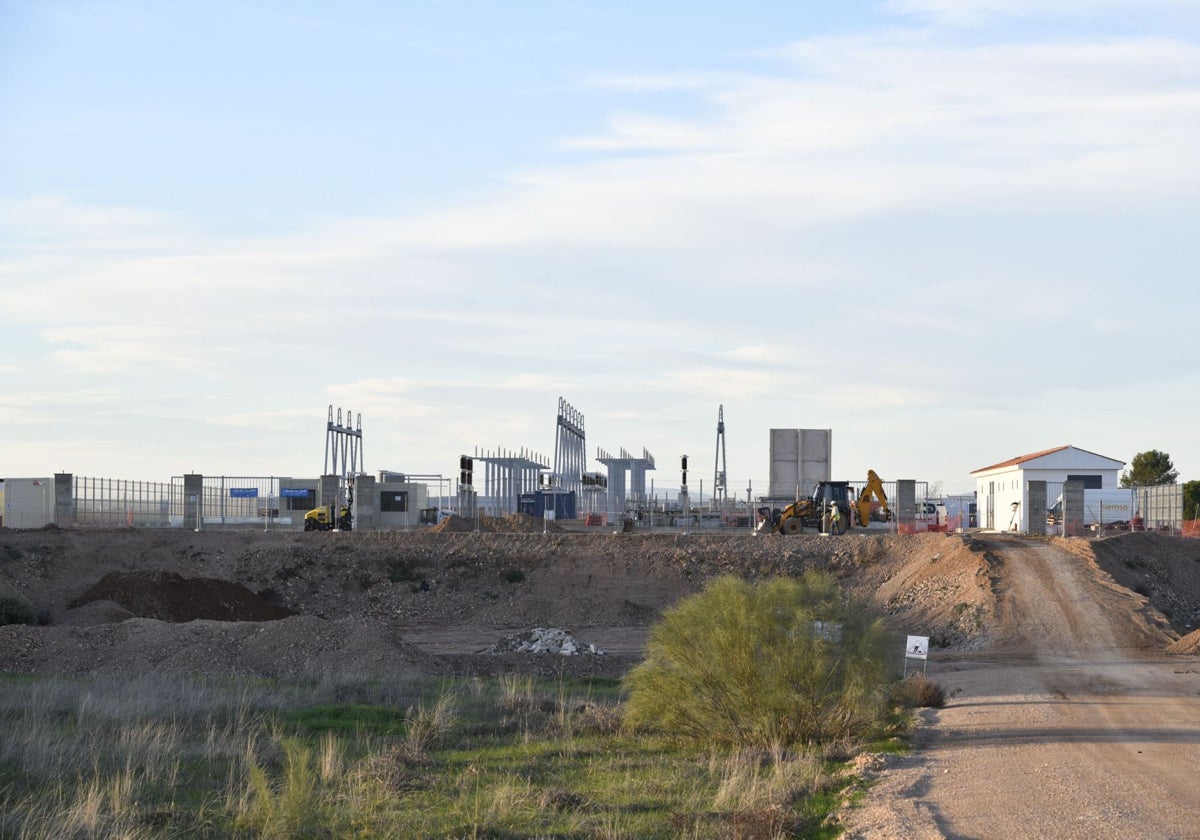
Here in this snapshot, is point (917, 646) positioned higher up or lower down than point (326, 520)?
lower down

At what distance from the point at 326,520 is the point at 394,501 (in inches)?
157

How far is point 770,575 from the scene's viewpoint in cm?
4144

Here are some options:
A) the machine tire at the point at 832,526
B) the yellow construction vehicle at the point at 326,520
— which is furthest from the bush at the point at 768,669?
the yellow construction vehicle at the point at 326,520

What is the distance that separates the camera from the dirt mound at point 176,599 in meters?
35.9

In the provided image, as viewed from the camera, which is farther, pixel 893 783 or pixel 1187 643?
pixel 1187 643

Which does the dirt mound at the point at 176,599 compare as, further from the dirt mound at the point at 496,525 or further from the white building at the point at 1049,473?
the white building at the point at 1049,473

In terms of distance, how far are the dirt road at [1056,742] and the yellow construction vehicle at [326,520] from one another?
2925cm

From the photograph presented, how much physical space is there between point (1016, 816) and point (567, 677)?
609 inches

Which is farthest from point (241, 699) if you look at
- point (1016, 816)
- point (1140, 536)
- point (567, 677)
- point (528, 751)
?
point (1140, 536)

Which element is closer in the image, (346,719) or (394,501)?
(346,719)

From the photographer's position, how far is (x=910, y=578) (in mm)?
37562

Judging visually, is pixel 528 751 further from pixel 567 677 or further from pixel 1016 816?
pixel 567 677

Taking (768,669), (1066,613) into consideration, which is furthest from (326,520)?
(768,669)

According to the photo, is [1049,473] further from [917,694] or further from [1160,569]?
[917,694]
